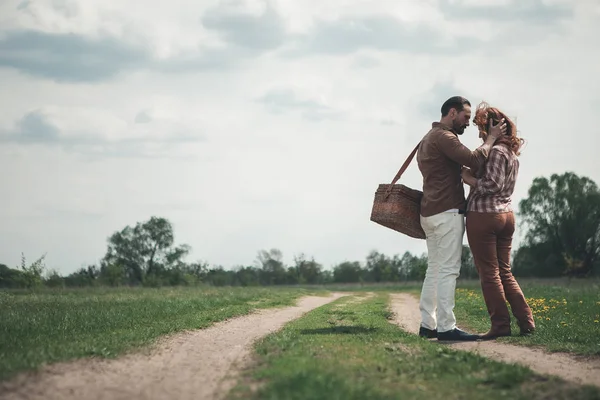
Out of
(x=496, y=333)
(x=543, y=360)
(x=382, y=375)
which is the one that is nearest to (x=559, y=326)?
(x=496, y=333)

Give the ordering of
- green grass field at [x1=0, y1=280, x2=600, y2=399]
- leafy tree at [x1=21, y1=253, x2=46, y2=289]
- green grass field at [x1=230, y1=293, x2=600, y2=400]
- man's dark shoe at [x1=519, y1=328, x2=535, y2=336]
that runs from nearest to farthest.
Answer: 1. green grass field at [x1=230, y1=293, x2=600, y2=400]
2. green grass field at [x1=0, y1=280, x2=600, y2=399]
3. man's dark shoe at [x1=519, y1=328, x2=535, y2=336]
4. leafy tree at [x1=21, y1=253, x2=46, y2=289]

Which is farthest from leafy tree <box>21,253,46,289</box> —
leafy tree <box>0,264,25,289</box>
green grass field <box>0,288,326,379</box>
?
green grass field <box>0,288,326,379</box>

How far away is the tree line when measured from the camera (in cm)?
6712

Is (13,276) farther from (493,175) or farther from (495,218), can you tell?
(493,175)

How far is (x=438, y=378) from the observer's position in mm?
6680

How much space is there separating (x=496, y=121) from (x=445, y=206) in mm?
1721

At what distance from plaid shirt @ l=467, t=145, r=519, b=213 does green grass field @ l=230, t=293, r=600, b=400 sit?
2.57 m

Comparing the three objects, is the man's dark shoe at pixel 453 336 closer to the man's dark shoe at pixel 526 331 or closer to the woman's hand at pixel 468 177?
the man's dark shoe at pixel 526 331

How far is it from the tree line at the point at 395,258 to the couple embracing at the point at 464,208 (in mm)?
45938

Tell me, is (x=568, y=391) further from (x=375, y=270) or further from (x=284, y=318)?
(x=375, y=270)

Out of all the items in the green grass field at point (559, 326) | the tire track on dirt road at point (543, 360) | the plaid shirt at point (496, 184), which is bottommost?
the tire track on dirt road at point (543, 360)

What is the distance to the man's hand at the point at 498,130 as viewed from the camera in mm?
10727

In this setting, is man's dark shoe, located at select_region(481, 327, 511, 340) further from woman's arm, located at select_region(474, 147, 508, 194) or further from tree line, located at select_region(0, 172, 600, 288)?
tree line, located at select_region(0, 172, 600, 288)

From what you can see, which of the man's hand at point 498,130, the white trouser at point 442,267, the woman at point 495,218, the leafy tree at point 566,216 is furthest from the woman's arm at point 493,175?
the leafy tree at point 566,216
